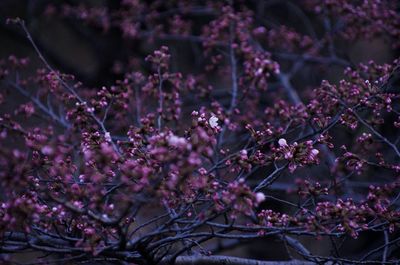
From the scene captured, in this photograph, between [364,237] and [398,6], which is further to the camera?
[364,237]

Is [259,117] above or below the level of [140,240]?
above

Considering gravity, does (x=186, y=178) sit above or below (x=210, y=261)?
above

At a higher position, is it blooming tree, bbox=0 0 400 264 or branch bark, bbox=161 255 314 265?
blooming tree, bbox=0 0 400 264

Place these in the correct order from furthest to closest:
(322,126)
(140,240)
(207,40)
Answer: (207,40), (322,126), (140,240)

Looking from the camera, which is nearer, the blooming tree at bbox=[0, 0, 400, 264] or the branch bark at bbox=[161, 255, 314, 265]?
the blooming tree at bbox=[0, 0, 400, 264]

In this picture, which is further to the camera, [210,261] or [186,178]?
[210,261]

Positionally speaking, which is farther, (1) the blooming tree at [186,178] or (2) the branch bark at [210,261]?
(2) the branch bark at [210,261]

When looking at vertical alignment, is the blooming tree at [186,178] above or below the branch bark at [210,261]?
above

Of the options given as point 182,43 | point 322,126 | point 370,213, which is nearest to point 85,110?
point 322,126

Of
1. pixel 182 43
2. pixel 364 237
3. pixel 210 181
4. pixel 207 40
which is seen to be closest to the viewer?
pixel 210 181

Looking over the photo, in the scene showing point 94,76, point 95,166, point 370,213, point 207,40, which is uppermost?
point 94,76

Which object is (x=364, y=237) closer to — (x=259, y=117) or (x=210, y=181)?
(x=259, y=117)
